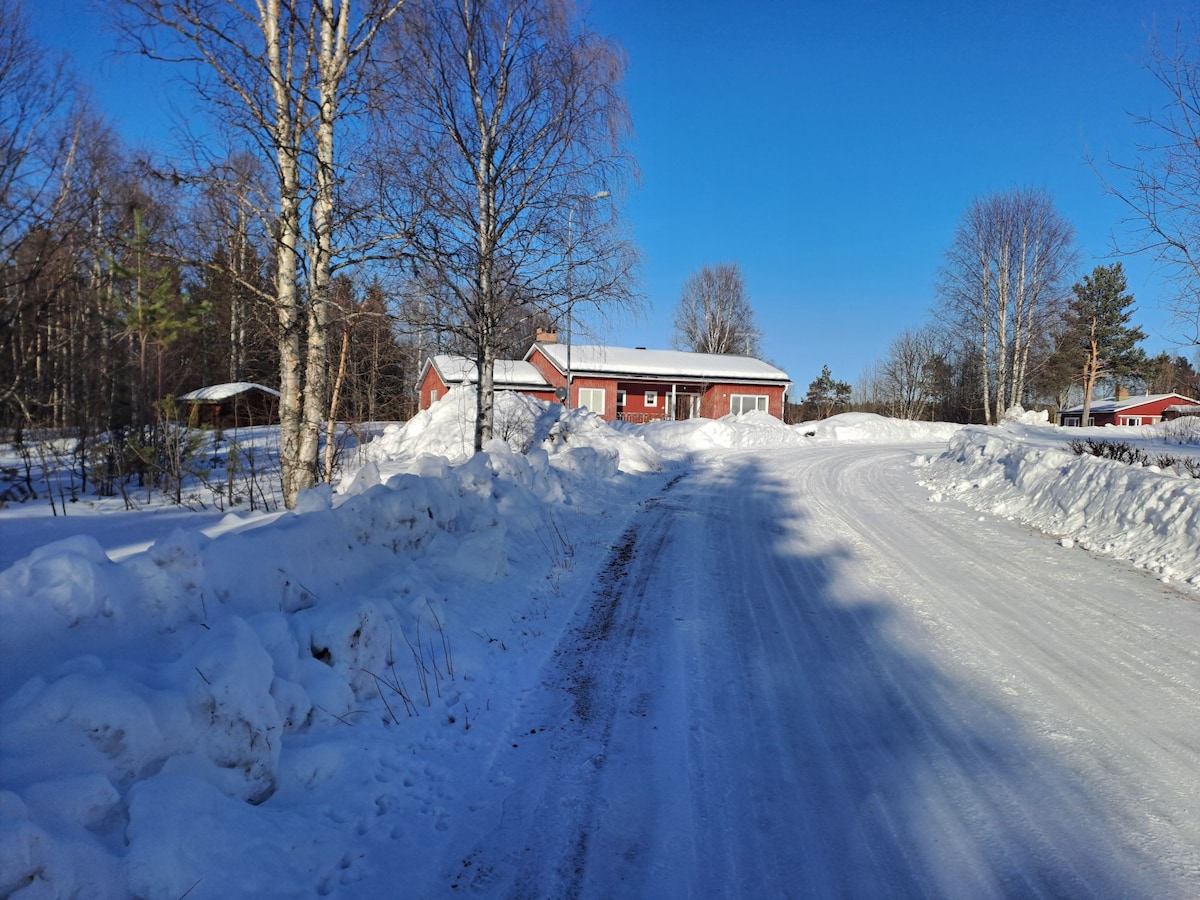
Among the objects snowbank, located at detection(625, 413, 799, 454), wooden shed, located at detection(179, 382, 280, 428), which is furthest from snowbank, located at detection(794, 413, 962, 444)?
wooden shed, located at detection(179, 382, 280, 428)

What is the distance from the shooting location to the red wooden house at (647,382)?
33.8 metres

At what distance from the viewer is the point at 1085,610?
5.89 meters

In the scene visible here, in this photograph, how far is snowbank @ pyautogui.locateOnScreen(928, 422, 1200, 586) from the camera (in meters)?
7.29

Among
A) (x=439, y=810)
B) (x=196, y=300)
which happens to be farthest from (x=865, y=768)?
(x=196, y=300)

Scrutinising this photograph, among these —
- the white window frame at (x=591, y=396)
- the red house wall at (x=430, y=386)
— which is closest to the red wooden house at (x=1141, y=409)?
the white window frame at (x=591, y=396)

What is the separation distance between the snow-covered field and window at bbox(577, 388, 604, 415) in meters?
26.8

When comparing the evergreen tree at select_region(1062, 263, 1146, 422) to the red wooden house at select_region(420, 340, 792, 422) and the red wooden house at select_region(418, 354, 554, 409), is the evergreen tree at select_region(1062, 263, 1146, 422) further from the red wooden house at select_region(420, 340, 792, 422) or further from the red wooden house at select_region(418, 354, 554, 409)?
the red wooden house at select_region(418, 354, 554, 409)

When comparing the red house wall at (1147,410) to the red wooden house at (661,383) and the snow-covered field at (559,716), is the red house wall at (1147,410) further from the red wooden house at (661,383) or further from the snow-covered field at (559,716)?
the snow-covered field at (559,716)

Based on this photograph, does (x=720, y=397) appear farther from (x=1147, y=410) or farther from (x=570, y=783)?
(x=1147, y=410)

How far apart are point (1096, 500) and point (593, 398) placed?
86.6 feet

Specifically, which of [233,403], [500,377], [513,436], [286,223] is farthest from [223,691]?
[500,377]

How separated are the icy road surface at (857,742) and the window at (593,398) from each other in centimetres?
2702

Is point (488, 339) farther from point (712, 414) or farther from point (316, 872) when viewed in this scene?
point (712, 414)

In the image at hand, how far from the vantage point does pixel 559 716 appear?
13.0ft
